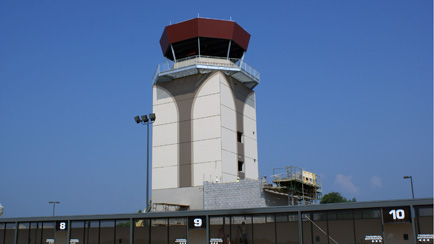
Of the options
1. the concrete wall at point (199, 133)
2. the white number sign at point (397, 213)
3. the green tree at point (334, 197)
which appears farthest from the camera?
the green tree at point (334, 197)

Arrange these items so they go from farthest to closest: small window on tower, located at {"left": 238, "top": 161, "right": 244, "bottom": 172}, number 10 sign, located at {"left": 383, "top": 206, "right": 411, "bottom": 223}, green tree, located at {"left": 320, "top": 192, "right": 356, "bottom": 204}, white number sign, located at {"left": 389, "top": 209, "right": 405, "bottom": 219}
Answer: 1. green tree, located at {"left": 320, "top": 192, "right": 356, "bottom": 204}
2. small window on tower, located at {"left": 238, "top": 161, "right": 244, "bottom": 172}
3. white number sign, located at {"left": 389, "top": 209, "right": 405, "bottom": 219}
4. number 10 sign, located at {"left": 383, "top": 206, "right": 411, "bottom": 223}

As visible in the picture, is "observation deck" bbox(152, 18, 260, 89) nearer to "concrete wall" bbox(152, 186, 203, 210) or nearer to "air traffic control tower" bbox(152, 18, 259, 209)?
"air traffic control tower" bbox(152, 18, 259, 209)

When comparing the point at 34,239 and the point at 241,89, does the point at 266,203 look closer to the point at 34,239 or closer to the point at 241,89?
the point at 241,89

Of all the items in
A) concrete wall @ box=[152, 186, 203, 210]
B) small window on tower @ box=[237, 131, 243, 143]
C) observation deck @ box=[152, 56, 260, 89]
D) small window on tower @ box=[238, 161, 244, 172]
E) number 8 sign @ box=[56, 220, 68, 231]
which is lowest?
number 8 sign @ box=[56, 220, 68, 231]

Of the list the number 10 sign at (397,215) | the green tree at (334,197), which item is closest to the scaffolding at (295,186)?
the number 10 sign at (397,215)

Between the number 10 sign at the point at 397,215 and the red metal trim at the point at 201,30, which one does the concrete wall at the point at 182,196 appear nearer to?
the red metal trim at the point at 201,30

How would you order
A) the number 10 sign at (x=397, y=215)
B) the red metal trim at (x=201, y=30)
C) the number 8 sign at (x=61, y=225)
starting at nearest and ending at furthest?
1. the number 10 sign at (x=397, y=215)
2. the number 8 sign at (x=61, y=225)
3. the red metal trim at (x=201, y=30)

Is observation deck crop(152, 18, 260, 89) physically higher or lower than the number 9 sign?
higher

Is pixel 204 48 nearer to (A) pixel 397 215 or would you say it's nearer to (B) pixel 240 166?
(B) pixel 240 166

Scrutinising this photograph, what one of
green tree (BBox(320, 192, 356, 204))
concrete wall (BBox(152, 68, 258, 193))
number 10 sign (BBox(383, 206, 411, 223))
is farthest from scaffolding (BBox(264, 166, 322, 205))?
green tree (BBox(320, 192, 356, 204))

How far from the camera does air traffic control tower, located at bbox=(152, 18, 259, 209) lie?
56.4 meters

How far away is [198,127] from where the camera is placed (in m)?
57.7

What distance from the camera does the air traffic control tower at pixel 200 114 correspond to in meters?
56.4

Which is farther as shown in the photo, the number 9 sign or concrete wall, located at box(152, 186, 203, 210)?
concrete wall, located at box(152, 186, 203, 210)
